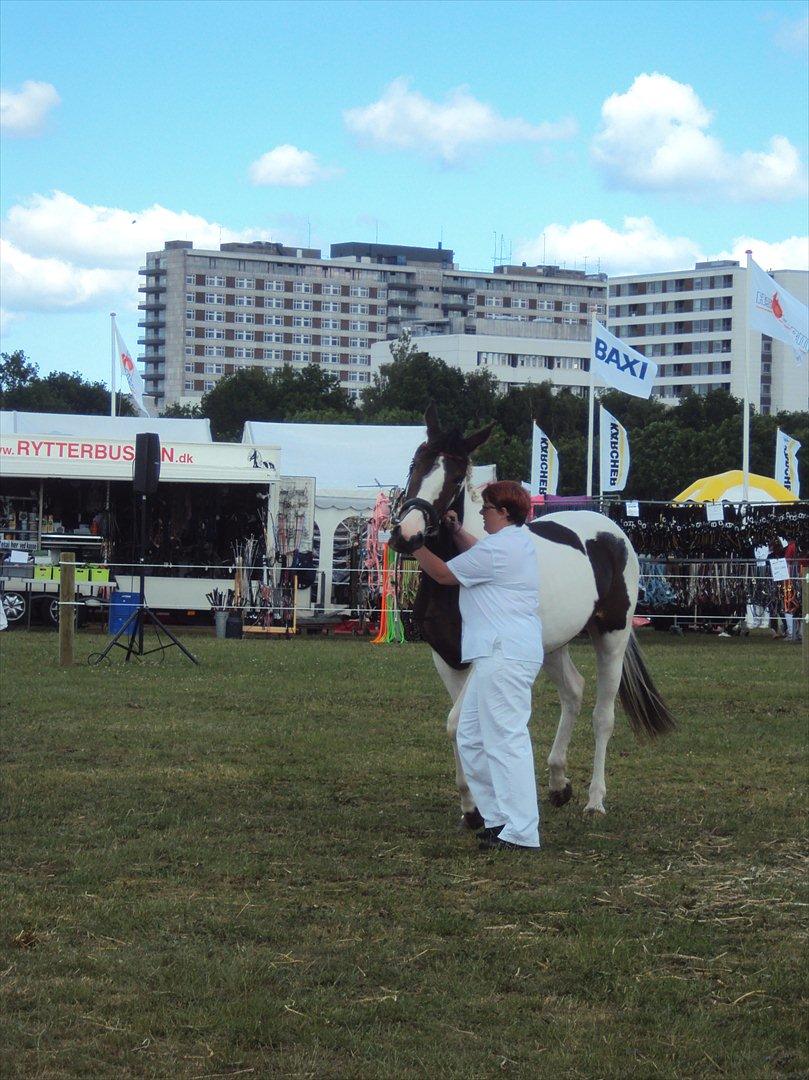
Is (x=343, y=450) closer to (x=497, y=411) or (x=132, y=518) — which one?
(x=132, y=518)

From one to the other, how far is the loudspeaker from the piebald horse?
32.8ft

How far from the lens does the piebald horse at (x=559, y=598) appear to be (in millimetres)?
7426

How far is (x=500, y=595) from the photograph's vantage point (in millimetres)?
7312

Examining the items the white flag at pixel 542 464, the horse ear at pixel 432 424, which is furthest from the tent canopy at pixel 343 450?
the horse ear at pixel 432 424

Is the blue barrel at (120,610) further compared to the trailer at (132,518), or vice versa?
the trailer at (132,518)

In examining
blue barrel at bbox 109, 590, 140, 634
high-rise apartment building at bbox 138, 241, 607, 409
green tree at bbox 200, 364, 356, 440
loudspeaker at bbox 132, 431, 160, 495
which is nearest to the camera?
loudspeaker at bbox 132, 431, 160, 495

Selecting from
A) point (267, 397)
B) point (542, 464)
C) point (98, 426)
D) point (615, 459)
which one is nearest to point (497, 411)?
point (267, 397)

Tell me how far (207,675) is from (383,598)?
7.82 meters

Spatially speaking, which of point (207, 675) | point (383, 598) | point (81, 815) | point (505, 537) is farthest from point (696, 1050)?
point (383, 598)

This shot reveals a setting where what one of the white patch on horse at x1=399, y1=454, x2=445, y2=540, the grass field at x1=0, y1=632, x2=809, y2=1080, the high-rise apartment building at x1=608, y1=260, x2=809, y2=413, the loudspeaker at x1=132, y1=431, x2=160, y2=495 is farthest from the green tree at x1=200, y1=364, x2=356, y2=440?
the white patch on horse at x1=399, y1=454, x2=445, y2=540

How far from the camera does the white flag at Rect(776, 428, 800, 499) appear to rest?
32.1 m

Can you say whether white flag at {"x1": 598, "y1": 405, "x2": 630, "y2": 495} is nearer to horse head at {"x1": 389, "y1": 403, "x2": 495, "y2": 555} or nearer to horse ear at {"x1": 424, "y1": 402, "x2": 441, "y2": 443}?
horse ear at {"x1": 424, "y1": 402, "x2": 441, "y2": 443}

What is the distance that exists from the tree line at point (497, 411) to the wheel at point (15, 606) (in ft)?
143

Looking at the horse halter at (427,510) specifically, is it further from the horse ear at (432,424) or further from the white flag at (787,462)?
the white flag at (787,462)
